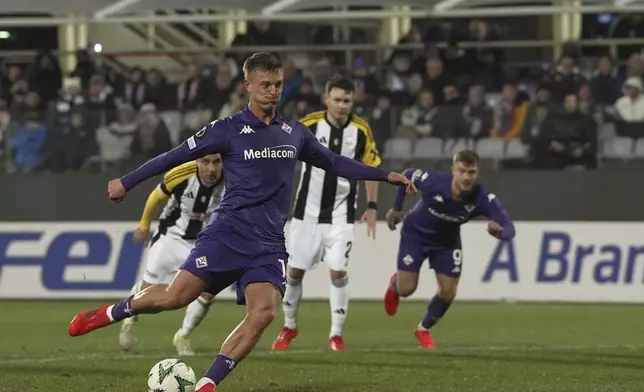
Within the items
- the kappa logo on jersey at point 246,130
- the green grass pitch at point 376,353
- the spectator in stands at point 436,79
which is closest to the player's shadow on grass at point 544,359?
the green grass pitch at point 376,353

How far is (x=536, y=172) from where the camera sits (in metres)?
18.7

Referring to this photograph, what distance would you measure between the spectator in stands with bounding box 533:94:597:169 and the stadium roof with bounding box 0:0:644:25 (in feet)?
9.20

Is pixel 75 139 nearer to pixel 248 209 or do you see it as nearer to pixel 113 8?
pixel 113 8

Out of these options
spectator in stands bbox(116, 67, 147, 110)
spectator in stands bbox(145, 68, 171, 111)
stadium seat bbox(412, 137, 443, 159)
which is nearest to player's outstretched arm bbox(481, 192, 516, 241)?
stadium seat bbox(412, 137, 443, 159)

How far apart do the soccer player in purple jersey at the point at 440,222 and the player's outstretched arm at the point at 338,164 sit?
3.60 metres

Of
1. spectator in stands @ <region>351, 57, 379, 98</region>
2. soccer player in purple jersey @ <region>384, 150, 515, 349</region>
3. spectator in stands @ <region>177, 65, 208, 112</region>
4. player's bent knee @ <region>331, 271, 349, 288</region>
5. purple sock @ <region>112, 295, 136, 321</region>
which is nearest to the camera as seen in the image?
purple sock @ <region>112, 295, 136, 321</region>

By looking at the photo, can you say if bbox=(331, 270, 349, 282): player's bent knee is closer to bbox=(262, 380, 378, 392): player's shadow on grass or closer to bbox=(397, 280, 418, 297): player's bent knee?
bbox=(397, 280, 418, 297): player's bent knee

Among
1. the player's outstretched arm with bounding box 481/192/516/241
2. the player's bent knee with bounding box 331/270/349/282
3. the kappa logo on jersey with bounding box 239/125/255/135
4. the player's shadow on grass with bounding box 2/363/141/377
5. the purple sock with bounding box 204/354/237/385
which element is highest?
the kappa logo on jersey with bounding box 239/125/255/135

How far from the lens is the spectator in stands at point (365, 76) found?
1895 centimetres

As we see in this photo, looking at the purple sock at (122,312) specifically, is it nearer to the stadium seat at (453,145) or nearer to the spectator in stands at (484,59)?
the stadium seat at (453,145)

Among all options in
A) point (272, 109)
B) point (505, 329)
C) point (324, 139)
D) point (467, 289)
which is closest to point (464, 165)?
point (324, 139)

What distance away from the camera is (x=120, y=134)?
61.4 ft

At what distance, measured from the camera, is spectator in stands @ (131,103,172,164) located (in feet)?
61.1

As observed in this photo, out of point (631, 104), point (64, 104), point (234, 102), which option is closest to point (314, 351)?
point (234, 102)
